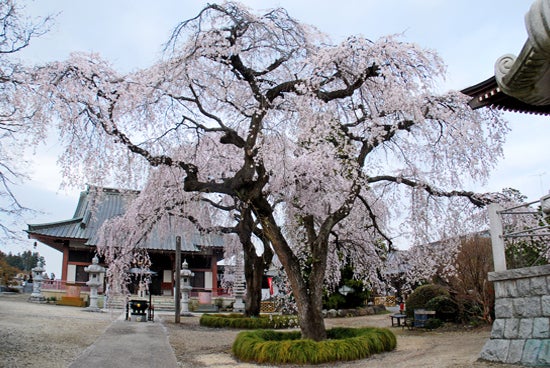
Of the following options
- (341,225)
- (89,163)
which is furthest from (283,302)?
(89,163)

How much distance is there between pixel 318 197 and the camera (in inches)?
520

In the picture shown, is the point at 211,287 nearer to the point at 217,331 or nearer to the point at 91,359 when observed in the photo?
the point at 217,331

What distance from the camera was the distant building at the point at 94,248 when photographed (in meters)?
28.0

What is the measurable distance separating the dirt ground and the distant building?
11.4 metres

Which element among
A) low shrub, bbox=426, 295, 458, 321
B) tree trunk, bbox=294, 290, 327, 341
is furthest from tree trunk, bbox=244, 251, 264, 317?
tree trunk, bbox=294, 290, 327, 341

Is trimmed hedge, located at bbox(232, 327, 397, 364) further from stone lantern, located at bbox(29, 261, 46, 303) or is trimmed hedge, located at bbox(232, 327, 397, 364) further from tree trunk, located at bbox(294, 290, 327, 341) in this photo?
stone lantern, located at bbox(29, 261, 46, 303)

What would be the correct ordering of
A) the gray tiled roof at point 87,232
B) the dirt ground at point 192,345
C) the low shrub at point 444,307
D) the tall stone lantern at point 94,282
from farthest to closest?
the gray tiled roof at point 87,232, the tall stone lantern at point 94,282, the low shrub at point 444,307, the dirt ground at point 192,345

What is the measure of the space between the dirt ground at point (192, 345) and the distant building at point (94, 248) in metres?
11.4

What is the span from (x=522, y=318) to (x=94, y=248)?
25.3 metres

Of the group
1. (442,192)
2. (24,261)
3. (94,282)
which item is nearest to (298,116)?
(442,192)

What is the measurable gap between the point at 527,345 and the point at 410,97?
5.24 meters

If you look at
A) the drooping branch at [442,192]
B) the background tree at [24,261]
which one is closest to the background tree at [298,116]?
the drooping branch at [442,192]

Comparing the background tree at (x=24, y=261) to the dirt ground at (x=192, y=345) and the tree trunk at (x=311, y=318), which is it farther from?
the tree trunk at (x=311, y=318)

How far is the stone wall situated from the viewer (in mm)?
7254
